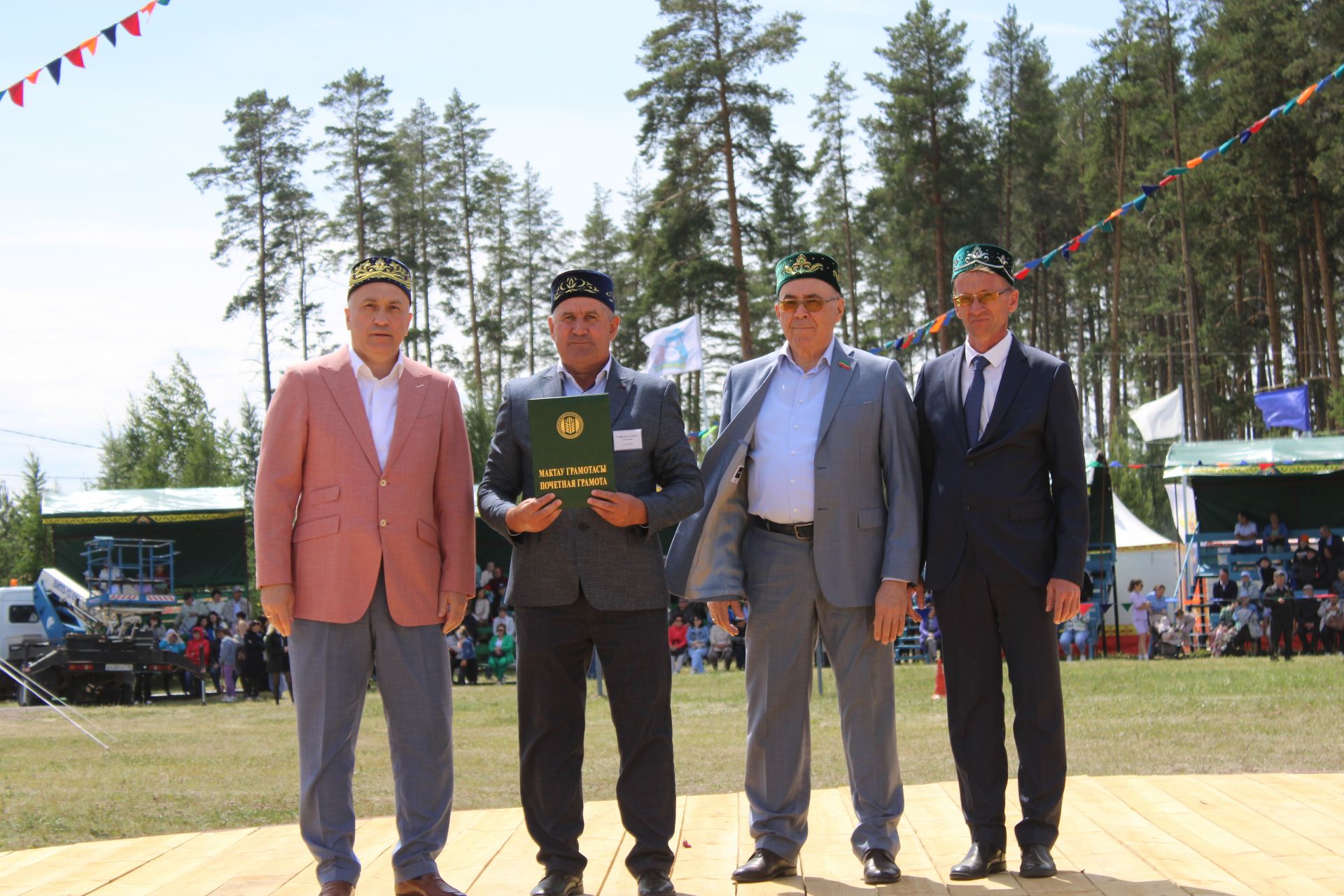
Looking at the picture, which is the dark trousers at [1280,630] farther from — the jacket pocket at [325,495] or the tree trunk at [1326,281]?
the jacket pocket at [325,495]

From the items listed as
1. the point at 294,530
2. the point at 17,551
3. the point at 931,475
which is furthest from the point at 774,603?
the point at 17,551

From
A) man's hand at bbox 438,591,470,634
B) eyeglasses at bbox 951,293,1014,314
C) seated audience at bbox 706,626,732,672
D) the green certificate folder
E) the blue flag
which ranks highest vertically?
the blue flag

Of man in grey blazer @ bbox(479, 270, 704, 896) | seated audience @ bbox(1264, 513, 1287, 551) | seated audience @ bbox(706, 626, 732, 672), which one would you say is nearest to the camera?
man in grey blazer @ bbox(479, 270, 704, 896)

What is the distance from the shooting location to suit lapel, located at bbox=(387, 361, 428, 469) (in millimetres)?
3975

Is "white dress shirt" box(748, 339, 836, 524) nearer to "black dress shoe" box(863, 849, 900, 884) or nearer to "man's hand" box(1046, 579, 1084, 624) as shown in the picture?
"man's hand" box(1046, 579, 1084, 624)

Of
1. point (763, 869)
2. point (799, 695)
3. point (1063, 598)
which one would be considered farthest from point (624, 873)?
point (1063, 598)

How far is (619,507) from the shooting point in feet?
12.3

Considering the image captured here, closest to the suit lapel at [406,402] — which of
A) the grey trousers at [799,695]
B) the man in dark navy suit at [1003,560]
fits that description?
the grey trousers at [799,695]

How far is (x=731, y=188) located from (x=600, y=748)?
65.3 ft

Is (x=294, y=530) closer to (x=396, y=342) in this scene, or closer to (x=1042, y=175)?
(x=396, y=342)

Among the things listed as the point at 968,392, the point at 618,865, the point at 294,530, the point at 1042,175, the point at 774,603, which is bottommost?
the point at 618,865

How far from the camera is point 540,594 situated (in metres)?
3.90

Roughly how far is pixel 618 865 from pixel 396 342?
6.17 feet

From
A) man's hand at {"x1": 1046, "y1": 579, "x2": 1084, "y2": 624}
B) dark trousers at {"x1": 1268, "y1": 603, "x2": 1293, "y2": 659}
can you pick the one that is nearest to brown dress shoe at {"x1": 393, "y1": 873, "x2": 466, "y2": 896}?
man's hand at {"x1": 1046, "y1": 579, "x2": 1084, "y2": 624}
